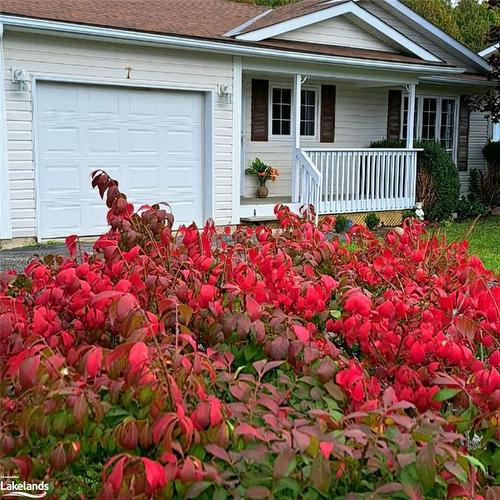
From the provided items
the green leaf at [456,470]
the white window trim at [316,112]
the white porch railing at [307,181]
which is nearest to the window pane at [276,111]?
the white window trim at [316,112]

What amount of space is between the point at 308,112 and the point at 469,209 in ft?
13.3

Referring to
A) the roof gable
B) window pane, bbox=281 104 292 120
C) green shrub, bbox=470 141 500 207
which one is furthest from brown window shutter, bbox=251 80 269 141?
green shrub, bbox=470 141 500 207

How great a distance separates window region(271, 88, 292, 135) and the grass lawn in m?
3.60

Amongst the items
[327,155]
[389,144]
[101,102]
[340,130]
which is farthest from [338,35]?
[101,102]

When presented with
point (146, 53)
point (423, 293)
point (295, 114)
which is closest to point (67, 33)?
point (146, 53)

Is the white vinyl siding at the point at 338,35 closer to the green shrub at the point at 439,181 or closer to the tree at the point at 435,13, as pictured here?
the green shrub at the point at 439,181

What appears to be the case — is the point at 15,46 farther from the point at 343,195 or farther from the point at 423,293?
the point at 423,293

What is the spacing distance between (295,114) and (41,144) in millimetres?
4691

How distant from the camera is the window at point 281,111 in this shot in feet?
46.7

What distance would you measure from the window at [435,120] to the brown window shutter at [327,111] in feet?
7.03

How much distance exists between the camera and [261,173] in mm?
13625

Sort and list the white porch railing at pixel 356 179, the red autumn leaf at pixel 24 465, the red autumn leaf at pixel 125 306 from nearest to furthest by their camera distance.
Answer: the red autumn leaf at pixel 24 465, the red autumn leaf at pixel 125 306, the white porch railing at pixel 356 179

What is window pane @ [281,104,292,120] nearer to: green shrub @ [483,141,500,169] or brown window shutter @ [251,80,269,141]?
brown window shutter @ [251,80,269,141]

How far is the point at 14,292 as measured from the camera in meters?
3.10
